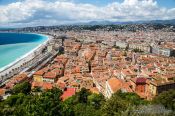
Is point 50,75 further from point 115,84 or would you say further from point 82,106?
point 82,106

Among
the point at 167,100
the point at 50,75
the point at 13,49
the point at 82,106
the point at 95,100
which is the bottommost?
the point at 13,49

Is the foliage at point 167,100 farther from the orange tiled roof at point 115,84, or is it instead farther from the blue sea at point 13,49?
the blue sea at point 13,49

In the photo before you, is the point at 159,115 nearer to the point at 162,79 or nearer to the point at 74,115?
the point at 74,115

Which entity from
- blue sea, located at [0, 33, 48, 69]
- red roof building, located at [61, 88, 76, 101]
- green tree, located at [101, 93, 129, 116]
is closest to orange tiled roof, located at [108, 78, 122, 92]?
red roof building, located at [61, 88, 76, 101]

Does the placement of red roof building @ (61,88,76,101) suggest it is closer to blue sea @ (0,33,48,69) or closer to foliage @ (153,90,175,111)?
foliage @ (153,90,175,111)

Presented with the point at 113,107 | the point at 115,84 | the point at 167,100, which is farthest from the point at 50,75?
the point at 113,107

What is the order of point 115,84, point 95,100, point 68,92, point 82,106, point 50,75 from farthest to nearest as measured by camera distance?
point 50,75 → point 115,84 → point 68,92 → point 95,100 → point 82,106

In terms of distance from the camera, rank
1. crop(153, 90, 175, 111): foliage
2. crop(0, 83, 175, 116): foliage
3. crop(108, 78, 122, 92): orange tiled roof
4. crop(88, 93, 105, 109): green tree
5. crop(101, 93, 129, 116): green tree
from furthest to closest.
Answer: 1. crop(108, 78, 122, 92): orange tiled roof
2. crop(88, 93, 105, 109): green tree
3. crop(153, 90, 175, 111): foliage
4. crop(101, 93, 129, 116): green tree
5. crop(0, 83, 175, 116): foliage

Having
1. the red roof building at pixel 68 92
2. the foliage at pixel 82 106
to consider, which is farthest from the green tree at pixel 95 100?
the red roof building at pixel 68 92

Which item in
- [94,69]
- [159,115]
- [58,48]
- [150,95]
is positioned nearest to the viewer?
[159,115]

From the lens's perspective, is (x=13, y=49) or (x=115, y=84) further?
(x=13, y=49)

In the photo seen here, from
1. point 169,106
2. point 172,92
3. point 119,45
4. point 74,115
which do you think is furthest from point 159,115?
point 119,45
